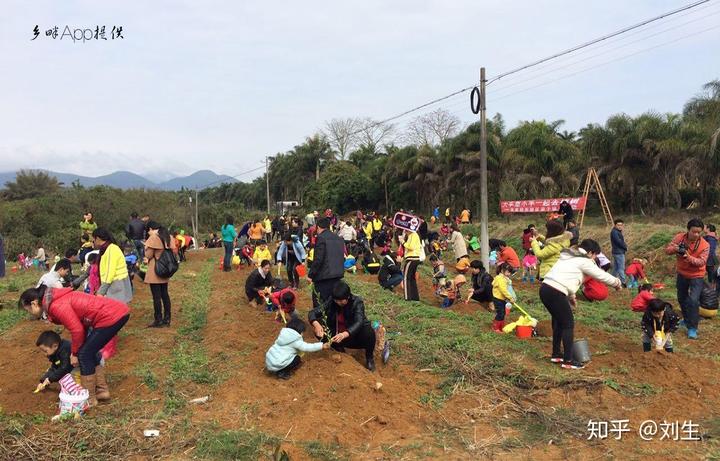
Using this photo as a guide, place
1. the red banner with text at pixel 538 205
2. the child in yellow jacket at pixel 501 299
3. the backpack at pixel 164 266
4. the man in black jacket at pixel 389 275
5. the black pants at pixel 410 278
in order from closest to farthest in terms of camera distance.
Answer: the backpack at pixel 164 266, the child in yellow jacket at pixel 501 299, the black pants at pixel 410 278, the man in black jacket at pixel 389 275, the red banner with text at pixel 538 205

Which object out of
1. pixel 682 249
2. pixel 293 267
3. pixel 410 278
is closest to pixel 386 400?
pixel 410 278

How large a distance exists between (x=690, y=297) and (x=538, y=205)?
13.3 meters

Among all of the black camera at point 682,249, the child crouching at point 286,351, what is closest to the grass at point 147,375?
the child crouching at point 286,351

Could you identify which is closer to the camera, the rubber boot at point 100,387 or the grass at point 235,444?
the grass at point 235,444

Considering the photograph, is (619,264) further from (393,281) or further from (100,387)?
(100,387)

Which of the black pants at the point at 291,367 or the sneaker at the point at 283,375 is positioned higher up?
the black pants at the point at 291,367

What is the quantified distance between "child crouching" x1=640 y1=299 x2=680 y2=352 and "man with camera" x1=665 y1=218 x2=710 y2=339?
1117 millimetres

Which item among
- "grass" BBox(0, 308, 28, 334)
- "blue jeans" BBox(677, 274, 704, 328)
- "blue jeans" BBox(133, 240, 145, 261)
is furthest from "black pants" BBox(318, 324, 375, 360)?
"blue jeans" BBox(133, 240, 145, 261)

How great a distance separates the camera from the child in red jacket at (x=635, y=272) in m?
10.5

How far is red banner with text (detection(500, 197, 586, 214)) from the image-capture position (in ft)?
57.6

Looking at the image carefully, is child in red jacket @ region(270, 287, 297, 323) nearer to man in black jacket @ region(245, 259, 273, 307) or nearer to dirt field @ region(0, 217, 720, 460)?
dirt field @ region(0, 217, 720, 460)

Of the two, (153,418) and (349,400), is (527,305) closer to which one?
(349,400)

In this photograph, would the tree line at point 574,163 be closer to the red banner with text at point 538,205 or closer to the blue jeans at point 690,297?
the red banner with text at point 538,205

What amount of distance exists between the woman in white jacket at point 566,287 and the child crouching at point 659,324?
82cm
